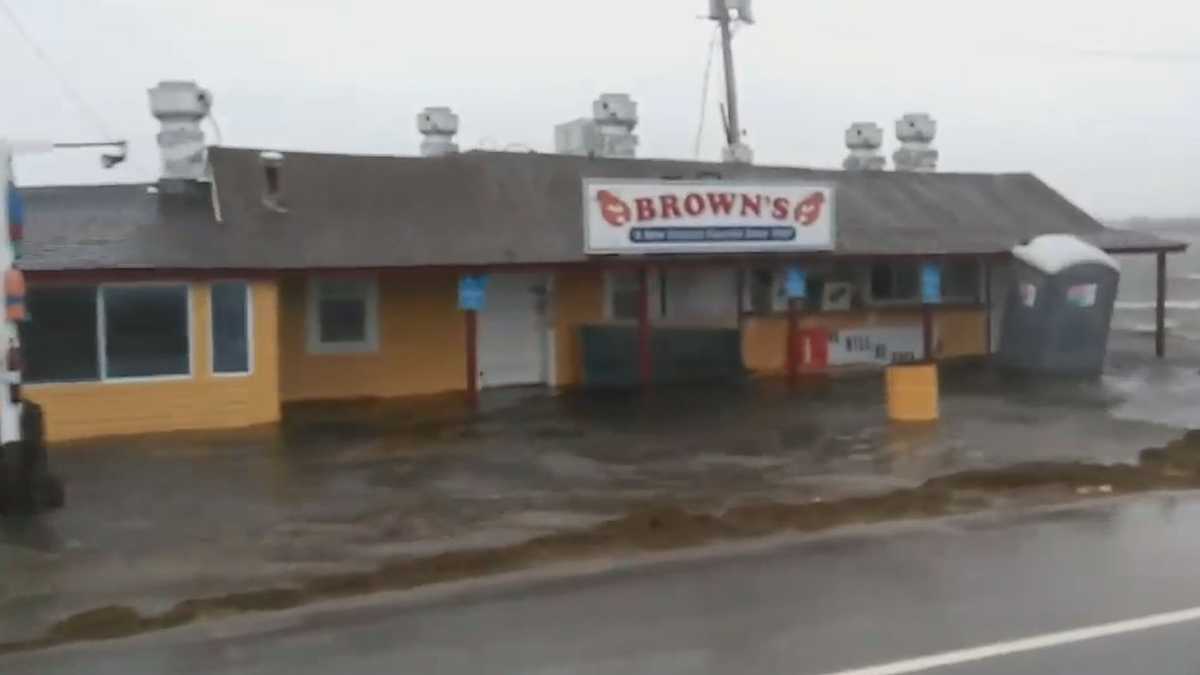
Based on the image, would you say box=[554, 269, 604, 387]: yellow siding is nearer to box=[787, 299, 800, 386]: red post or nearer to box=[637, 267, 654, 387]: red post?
box=[637, 267, 654, 387]: red post

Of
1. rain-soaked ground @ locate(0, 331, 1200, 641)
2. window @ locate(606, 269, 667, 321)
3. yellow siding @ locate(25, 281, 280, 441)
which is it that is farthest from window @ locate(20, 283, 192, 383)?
window @ locate(606, 269, 667, 321)

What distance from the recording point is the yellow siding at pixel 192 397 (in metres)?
17.5

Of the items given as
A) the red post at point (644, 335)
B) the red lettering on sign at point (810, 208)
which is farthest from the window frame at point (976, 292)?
the red post at point (644, 335)

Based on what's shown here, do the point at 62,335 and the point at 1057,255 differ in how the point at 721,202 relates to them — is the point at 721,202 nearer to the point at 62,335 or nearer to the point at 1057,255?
the point at 1057,255

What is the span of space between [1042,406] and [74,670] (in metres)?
14.6

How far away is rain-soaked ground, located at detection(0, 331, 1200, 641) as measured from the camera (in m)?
10.6

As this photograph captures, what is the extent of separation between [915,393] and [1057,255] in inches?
268

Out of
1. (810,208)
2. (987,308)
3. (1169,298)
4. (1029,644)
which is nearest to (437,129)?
(810,208)

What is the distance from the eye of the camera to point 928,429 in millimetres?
17234

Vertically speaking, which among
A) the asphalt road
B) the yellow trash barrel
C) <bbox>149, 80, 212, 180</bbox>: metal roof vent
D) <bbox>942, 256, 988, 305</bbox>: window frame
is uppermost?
<bbox>149, 80, 212, 180</bbox>: metal roof vent

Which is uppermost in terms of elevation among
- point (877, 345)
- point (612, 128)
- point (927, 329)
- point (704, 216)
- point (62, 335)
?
point (612, 128)

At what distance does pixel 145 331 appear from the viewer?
58.9ft

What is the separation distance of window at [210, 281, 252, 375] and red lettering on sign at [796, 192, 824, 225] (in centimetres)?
884

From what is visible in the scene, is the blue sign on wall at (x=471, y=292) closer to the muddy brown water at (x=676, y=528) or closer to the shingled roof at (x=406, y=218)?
the shingled roof at (x=406, y=218)
